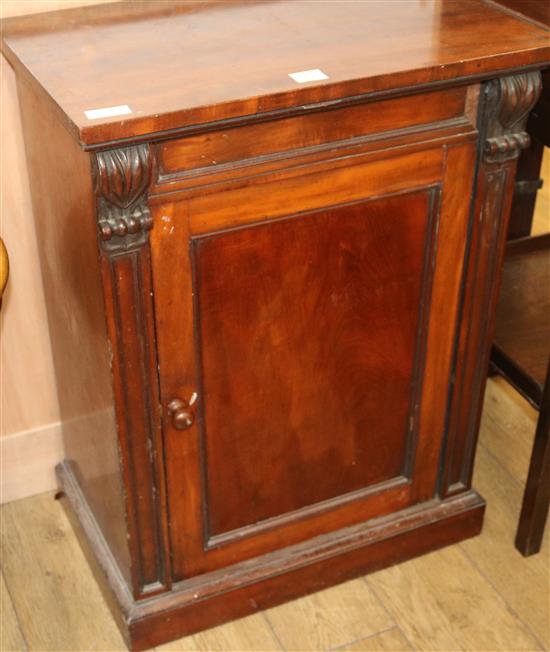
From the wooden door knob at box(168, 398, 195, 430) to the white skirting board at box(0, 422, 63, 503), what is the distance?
60 cm

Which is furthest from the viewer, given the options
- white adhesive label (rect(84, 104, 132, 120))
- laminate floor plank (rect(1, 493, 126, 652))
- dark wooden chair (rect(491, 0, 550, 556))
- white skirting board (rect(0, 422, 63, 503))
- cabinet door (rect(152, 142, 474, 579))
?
white skirting board (rect(0, 422, 63, 503))

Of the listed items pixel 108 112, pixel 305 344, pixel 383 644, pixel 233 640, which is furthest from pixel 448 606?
pixel 108 112

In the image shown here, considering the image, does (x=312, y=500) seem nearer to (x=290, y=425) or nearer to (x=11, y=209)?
(x=290, y=425)

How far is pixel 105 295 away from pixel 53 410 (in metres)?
0.75

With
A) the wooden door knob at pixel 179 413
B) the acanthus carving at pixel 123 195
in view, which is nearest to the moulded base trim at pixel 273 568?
the wooden door knob at pixel 179 413

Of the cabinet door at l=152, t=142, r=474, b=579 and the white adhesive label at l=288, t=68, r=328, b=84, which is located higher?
the white adhesive label at l=288, t=68, r=328, b=84

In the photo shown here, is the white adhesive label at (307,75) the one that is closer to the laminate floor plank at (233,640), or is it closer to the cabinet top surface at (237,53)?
the cabinet top surface at (237,53)

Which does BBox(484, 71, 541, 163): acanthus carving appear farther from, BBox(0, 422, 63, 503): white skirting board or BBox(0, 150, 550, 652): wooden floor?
BBox(0, 422, 63, 503): white skirting board

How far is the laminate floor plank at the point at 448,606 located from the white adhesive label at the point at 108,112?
3.69 feet

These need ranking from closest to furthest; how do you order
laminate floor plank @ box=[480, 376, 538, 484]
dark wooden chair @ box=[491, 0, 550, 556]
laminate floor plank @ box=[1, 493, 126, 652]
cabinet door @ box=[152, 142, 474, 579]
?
cabinet door @ box=[152, 142, 474, 579] < dark wooden chair @ box=[491, 0, 550, 556] < laminate floor plank @ box=[1, 493, 126, 652] < laminate floor plank @ box=[480, 376, 538, 484]

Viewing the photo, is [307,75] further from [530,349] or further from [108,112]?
[530,349]

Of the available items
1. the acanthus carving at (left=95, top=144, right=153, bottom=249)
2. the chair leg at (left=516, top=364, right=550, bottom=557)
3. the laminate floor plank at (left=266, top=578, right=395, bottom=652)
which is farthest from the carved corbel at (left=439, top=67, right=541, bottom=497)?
the acanthus carving at (left=95, top=144, right=153, bottom=249)

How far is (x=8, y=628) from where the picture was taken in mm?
1952

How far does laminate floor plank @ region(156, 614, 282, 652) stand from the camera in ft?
6.27
